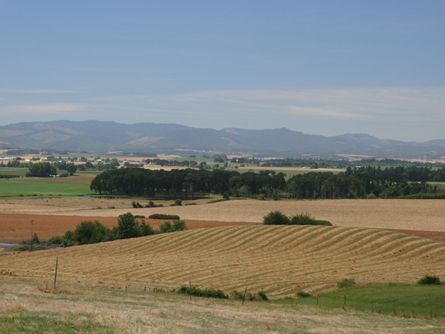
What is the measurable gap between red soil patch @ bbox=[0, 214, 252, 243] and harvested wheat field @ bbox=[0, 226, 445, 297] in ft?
47.6

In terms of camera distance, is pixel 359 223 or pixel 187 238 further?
pixel 359 223

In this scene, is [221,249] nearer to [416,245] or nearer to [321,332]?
[416,245]

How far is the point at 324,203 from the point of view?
404 ft

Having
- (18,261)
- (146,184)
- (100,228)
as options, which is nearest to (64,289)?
(18,261)

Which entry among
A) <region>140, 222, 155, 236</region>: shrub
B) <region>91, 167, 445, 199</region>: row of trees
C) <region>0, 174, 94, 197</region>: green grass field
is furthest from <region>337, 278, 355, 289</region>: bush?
<region>0, 174, 94, 197</region>: green grass field

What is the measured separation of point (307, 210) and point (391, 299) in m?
73.4

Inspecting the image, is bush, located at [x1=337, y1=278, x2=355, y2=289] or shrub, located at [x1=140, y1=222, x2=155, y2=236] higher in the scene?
bush, located at [x1=337, y1=278, x2=355, y2=289]

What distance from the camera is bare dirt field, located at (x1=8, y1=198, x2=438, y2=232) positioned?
96.5 meters

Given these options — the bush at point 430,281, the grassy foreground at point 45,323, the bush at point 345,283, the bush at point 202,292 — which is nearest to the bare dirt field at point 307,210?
the bush at point 430,281

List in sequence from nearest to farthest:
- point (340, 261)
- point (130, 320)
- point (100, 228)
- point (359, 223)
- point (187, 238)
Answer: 1. point (130, 320)
2. point (340, 261)
3. point (187, 238)
4. point (100, 228)
5. point (359, 223)

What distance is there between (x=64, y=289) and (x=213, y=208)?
82.0 metres

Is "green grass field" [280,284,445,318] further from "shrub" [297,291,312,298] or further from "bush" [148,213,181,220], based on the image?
"bush" [148,213,181,220]

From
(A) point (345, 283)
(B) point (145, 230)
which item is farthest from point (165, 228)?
(A) point (345, 283)

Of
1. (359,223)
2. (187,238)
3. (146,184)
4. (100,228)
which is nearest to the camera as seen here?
(187,238)
